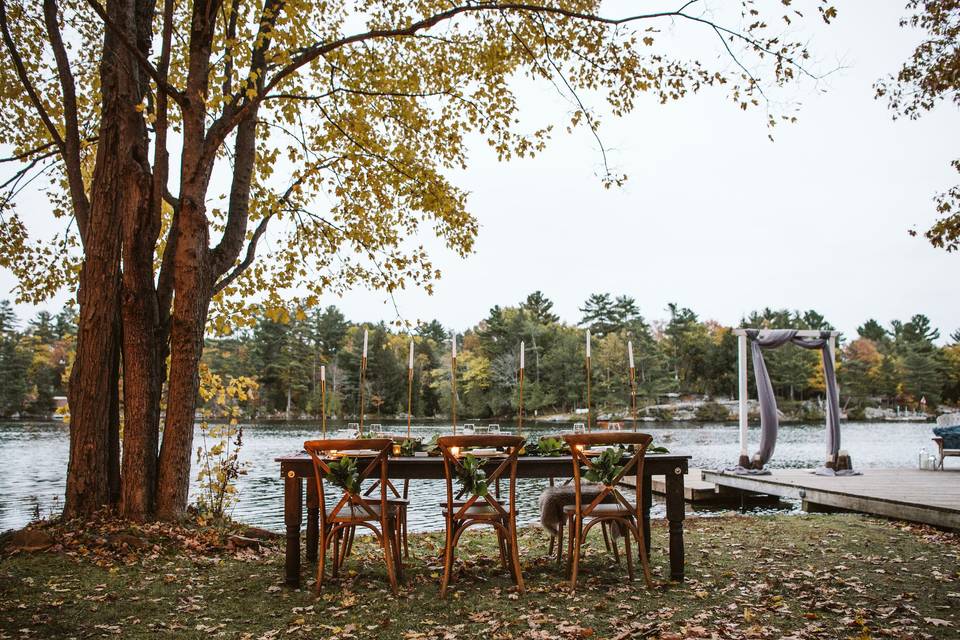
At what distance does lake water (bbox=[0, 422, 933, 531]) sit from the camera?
417 inches

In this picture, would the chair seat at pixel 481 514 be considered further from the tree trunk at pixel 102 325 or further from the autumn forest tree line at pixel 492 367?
the autumn forest tree line at pixel 492 367

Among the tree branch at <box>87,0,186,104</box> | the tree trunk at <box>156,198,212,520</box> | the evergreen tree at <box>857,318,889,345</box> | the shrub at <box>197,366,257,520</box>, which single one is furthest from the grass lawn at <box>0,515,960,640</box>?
the evergreen tree at <box>857,318,889,345</box>

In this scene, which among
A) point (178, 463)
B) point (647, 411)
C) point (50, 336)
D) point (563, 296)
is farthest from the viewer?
point (563, 296)

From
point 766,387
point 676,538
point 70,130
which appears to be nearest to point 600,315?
point 766,387

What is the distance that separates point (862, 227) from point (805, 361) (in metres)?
11.8

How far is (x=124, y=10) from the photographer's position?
19.1 feet

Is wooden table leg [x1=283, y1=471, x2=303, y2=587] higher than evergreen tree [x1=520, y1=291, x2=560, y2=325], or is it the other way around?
evergreen tree [x1=520, y1=291, x2=560, y2=325]

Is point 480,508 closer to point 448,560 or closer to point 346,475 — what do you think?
point 448,560

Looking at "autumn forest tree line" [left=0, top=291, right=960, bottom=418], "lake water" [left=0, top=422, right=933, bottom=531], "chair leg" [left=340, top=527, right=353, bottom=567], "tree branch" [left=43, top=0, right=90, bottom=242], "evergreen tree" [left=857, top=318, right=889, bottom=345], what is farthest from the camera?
"evergreen tree" [left=857, top=318, right=889, bottom=345]

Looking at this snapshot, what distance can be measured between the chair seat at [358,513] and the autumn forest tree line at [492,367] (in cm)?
3589

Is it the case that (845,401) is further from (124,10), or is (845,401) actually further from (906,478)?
(124,10)

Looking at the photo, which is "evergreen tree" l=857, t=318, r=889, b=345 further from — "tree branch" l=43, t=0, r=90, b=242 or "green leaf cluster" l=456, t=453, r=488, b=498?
"tree branch" l=43, t=0, r=90, b=242

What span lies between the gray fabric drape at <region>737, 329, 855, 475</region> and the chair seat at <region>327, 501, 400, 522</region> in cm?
771

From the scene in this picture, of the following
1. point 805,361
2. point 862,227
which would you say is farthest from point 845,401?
point 862,227
